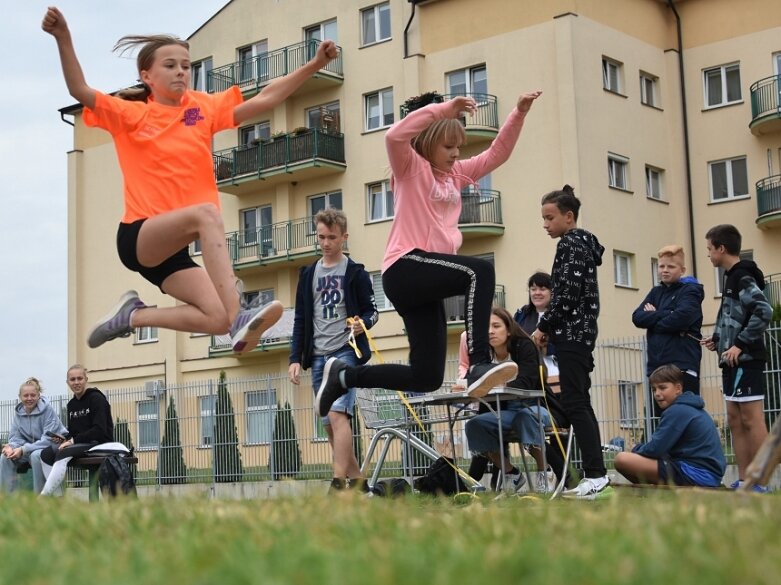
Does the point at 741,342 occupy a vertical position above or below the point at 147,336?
below

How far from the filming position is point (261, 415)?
2038 cm

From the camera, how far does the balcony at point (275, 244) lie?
42.4 meters

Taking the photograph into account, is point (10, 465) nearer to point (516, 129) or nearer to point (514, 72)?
point (516, 129)

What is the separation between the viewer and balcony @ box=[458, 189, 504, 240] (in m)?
37.8

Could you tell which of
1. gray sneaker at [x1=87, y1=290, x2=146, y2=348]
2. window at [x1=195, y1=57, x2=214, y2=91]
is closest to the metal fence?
gray sneaker at [x1=87, y1=290, x2=146, y2=348]

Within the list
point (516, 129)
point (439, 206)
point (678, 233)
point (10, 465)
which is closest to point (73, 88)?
point (439, 206)

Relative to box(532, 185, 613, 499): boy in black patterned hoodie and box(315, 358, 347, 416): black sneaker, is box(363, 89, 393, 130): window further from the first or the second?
box(532, 185, 613, 499): boy in black patterned hoodie

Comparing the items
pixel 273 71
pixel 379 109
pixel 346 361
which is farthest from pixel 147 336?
pixel 346 361

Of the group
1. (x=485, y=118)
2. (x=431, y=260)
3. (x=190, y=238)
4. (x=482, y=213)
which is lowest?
(x=431, y=260)

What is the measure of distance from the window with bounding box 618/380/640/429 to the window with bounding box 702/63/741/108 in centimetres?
2456

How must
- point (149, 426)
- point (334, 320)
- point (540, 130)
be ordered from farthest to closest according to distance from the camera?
point (540, 130)
point (149, 426)
point (334, 320)

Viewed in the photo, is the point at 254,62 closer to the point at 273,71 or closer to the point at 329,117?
the point at 273,71

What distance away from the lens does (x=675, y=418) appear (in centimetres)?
909

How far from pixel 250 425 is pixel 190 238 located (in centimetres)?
1288
